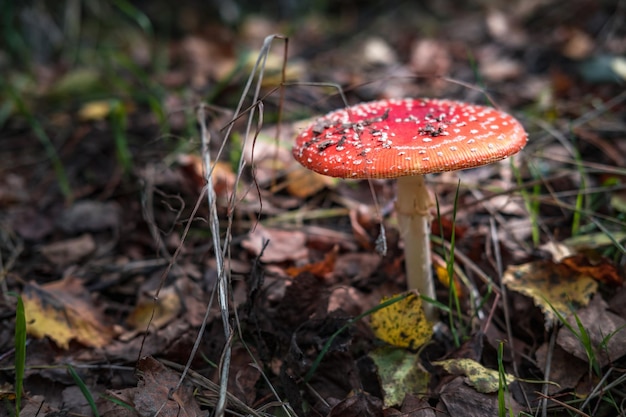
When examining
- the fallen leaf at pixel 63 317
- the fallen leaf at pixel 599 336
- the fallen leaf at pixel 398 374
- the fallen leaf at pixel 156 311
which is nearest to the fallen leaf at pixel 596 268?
the fallen leaf at pixel 599 336

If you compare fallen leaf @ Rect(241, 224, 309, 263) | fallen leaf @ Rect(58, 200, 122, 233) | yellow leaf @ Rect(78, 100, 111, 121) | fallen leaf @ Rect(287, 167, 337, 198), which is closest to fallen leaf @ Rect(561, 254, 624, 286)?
fallen leaf @ Rect(241, 224, 309, 263)

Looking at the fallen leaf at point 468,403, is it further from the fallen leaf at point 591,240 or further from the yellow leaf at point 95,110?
the yellow leaf at point 95,110

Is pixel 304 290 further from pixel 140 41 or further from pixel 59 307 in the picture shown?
pixel 140 41

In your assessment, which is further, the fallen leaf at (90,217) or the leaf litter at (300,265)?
the fallen leaf at (90,217)

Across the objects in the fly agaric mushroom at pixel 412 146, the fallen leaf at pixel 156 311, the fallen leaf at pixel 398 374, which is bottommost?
the fallen leaf at pixel 398 374

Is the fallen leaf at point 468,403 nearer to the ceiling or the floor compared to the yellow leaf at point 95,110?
nearer to the floor

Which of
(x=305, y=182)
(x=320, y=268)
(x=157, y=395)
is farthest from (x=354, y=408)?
(x=305, y=182)

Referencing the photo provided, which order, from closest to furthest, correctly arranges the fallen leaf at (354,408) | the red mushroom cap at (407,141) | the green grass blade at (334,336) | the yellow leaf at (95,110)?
the red mushroom cap at (407,141) < the fallen leaf at (354,408) < the green grass blade at (334,336) < the yellow leaf at (95,110)

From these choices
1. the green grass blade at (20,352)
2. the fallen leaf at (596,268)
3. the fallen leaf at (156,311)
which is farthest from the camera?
the fallen leaf at (156,311)
